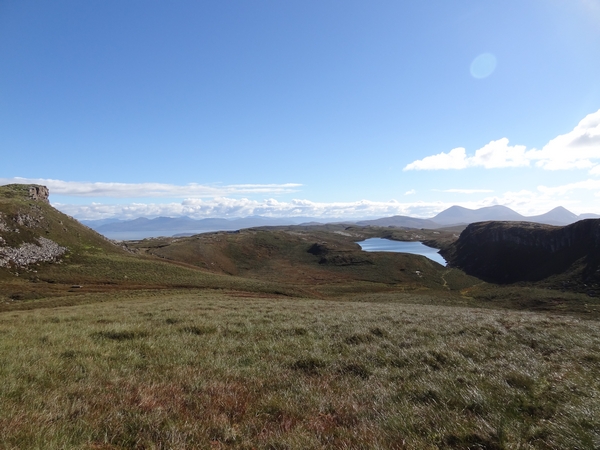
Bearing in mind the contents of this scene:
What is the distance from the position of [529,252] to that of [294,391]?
493 ft

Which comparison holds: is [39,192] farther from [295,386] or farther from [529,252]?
[529,252]

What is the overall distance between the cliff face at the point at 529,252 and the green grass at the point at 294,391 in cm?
11020

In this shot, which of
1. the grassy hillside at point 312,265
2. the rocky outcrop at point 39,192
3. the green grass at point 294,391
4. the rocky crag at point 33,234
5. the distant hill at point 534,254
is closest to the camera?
the green grass at point 294,391

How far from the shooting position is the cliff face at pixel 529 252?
10138 cm

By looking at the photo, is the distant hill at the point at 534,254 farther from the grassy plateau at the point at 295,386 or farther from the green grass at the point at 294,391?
the green grass at the point at 294,391

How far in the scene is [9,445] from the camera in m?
3.86

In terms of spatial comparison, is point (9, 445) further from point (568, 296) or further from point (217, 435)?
point (568, 296)

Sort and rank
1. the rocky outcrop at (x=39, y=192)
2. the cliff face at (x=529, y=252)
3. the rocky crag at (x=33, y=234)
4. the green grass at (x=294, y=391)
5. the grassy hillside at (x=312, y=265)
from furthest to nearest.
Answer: the cliff face at (x=529, y=252), the grassy hillside at (x=312, y=265), the rocky outcrop at (x=39, y=192), the rocky crag at (x=33, y=234), the green grass at (x=294, y=391)

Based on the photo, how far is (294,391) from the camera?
22.1 feet

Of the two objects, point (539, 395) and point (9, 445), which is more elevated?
point (9, 445)

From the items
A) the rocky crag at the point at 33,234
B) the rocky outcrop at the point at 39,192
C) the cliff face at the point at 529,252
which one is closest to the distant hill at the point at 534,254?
the cliff face at the point at 529,252

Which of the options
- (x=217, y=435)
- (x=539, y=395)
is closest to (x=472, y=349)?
(x=539, y=395)

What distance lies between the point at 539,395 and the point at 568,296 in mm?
90130

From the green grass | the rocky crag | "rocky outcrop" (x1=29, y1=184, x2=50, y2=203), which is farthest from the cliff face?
"rocky outcrop" (x1=29, y1=184, x2=50, y2=203)
